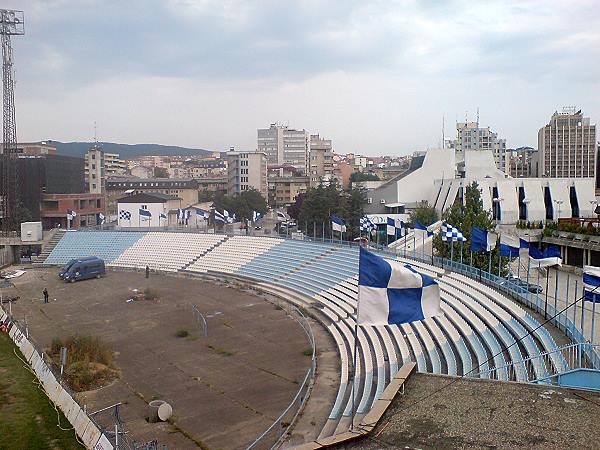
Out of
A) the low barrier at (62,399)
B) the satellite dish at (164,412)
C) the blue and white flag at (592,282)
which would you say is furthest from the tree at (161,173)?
the blue and white flag at (592,282)

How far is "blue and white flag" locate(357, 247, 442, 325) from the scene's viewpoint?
8883mm

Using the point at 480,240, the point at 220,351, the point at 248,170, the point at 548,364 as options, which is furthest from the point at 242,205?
the point at 548,364

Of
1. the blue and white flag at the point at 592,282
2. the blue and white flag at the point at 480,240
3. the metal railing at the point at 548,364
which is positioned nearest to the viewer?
the metal railing at the point at 548,364

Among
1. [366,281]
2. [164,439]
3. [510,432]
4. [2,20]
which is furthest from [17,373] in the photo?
[2,20]

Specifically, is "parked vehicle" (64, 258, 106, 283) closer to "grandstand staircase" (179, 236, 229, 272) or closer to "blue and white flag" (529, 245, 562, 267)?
"grandstand staircase" (179, 236, 229, 272)

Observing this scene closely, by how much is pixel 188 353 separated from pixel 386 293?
37.4 feet

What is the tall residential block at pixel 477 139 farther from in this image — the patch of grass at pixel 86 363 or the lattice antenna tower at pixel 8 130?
the patch of grass at pixel 86 363

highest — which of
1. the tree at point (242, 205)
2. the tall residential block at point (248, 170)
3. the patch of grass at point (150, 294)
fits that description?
the tall residential block at point (248, 170)

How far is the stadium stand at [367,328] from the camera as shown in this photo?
13062 mm

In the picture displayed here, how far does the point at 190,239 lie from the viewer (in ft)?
139

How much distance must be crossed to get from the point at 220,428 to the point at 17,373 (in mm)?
7569

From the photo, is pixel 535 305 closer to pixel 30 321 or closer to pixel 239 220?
pixel 30 321

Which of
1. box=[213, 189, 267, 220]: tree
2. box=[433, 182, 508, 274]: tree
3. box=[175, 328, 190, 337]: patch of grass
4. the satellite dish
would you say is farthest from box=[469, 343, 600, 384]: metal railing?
box=[213, 189, 267, 220]: tree

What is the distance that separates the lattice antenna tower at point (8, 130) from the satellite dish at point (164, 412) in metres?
42.2
